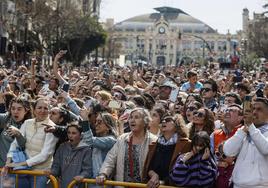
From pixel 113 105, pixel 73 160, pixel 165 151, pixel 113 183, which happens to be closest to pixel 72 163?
pixel 73 160

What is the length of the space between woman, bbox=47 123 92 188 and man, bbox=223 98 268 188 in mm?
1881

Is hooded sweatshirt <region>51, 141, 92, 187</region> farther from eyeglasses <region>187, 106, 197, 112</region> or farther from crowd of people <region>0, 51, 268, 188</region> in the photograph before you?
eyeglasses <region>187, 106, 197, 112</region>

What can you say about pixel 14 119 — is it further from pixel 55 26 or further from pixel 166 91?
pixel 55 26

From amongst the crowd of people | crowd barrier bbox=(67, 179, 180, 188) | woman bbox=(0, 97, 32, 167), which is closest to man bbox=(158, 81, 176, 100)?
the crowd of people

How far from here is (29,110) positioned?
978 cm

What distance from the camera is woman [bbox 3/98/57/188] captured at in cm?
898

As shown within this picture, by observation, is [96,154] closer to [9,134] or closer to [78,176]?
[78,176]

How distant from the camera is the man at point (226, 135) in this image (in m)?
8.11

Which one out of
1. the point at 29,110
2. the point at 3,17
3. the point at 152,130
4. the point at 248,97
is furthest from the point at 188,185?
the point at 3,17

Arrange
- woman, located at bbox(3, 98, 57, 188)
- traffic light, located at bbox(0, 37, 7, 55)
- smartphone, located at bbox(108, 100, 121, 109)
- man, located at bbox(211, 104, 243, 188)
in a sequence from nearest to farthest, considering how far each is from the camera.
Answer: man, located at bbox(211, 104, 243, 188), woman, located at bbox(3, 98, 57, 188), smartphone, located at bbox(108, 100, 121, 109), traffic light, located at bbox(0, 37, 7, 55)

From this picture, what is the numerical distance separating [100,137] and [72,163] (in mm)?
452

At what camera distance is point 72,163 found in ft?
28.7

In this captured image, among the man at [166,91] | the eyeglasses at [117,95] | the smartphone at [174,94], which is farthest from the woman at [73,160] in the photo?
the man at [166,91]

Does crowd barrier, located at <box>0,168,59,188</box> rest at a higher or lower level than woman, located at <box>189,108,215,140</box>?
lower
